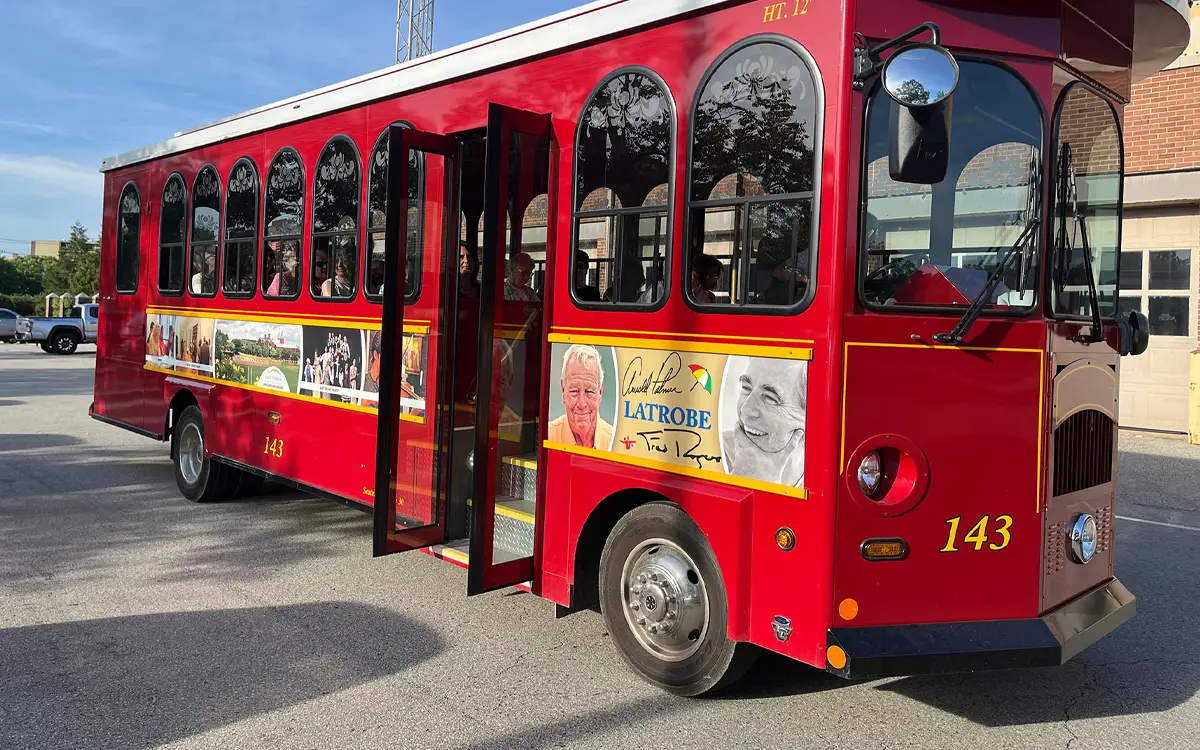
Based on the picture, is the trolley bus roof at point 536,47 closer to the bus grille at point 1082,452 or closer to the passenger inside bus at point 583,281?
the passenger inside bus at point 583,281

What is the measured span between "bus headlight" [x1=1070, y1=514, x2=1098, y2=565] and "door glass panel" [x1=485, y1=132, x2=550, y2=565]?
2.53 m

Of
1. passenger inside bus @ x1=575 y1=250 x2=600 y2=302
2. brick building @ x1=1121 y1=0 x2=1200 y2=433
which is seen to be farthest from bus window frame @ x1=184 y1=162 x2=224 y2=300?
brick building @ x1=1121 y1=0 x2=1200 y2=433

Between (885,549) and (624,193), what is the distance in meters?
1.97

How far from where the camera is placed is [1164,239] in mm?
12273

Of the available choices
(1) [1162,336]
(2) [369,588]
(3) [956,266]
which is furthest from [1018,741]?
(1) [1162,336]

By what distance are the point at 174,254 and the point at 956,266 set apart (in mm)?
7206

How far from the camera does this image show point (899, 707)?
13.3ft

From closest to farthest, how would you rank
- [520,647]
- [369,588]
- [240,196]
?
[520,647] < [369,588] < [240,196]

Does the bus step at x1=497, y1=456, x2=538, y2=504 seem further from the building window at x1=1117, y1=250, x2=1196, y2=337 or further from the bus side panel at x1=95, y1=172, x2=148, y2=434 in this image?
the building window at x1=1117, y1=250, x2=1196, y2=337

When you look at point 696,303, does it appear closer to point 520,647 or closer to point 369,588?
point 520,647

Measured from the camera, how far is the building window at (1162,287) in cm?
1213

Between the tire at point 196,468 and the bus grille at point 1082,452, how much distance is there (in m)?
6.59

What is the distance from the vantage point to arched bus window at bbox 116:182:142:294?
29.9 feet
